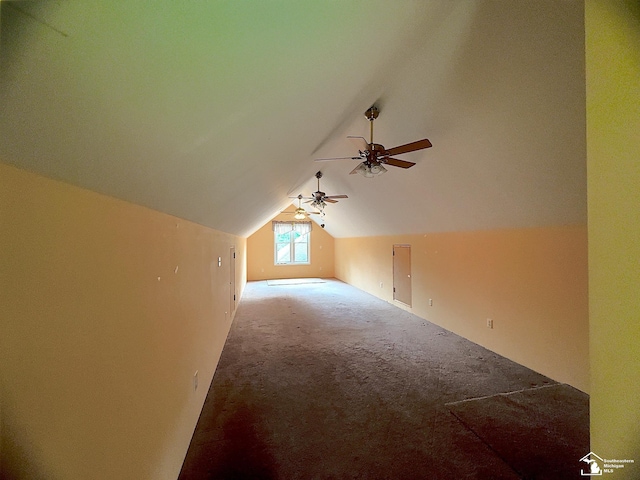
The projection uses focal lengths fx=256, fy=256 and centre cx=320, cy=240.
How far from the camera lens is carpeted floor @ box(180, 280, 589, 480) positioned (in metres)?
1.60

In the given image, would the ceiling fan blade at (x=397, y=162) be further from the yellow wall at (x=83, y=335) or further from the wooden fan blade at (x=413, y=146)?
the yellow wall at (x=83, y=335)

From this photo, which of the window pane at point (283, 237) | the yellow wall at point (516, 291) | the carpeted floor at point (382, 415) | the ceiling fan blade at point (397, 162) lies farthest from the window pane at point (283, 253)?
the ceiling fan blade at point (397, 162)

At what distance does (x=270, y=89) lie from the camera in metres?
0.92

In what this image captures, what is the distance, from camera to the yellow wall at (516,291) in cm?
248

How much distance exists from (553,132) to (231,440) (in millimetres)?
3196

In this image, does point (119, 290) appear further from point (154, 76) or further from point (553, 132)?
point (553, 132)

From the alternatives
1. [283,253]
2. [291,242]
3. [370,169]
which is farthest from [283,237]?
[370,169]

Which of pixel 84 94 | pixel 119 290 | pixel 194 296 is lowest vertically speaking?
pixel 194 296

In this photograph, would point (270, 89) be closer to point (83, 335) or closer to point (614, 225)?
point (83, 335)

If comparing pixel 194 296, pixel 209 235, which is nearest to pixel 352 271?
pixel 209 235

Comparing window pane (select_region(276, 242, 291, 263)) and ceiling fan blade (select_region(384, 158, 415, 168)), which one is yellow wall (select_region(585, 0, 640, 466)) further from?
window pane (select_region(276, 242, 291, 263))

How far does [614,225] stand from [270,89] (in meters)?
1.05

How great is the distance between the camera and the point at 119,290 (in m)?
0.86

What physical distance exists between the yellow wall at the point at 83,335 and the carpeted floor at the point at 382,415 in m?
0.62
